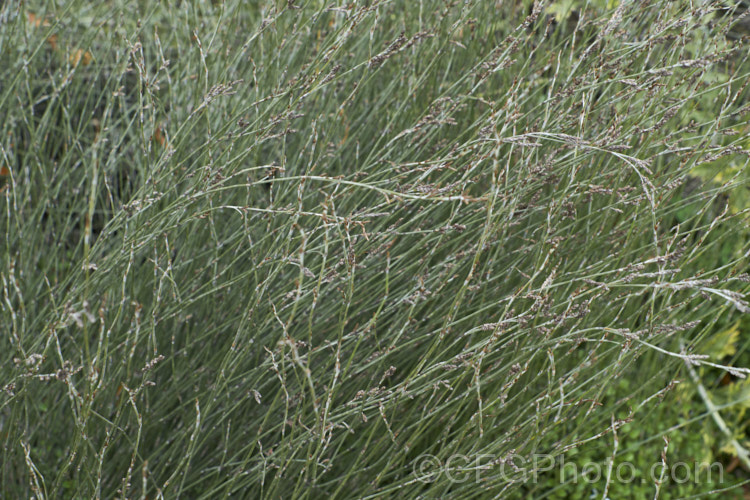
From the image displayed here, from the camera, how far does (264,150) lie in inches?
82.3

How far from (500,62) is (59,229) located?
1188mm

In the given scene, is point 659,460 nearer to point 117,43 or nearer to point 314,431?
point 314,431

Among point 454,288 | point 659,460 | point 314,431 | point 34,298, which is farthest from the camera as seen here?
point 659,460

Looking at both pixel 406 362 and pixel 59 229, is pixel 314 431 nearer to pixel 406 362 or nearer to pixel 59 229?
pixel 406 362

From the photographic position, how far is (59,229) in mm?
Answer: 1856

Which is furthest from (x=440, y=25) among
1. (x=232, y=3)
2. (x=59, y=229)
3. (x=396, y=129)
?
(x=59, y=229)

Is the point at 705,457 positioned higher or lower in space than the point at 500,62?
lower

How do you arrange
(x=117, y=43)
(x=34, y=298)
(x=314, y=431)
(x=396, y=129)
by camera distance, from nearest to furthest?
(x=314, y=431), (x=34, y=298), (x=396, y=129), (x=117, y=43)

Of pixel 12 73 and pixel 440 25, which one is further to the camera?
pixel 12 73

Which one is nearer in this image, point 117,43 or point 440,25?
point 440,25

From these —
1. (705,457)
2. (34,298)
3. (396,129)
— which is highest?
(396,129)

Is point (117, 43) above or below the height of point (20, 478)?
above

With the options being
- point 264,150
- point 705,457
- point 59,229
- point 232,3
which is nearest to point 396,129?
point 264,150

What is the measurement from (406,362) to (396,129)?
586 mm
